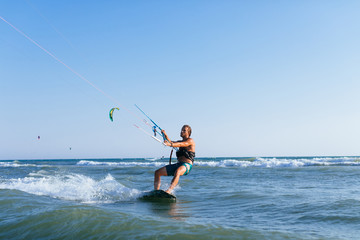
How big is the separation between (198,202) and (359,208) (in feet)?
10.8

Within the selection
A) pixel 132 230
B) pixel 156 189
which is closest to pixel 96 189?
pixel 156 189

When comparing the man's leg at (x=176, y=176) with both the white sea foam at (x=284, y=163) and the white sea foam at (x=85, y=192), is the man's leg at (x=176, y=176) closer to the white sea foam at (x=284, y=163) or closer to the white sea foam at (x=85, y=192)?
the white sea foam at (x=85, y=192)

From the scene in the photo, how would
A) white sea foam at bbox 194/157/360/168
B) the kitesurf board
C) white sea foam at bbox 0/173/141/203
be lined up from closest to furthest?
the kitesurf board
white sea foam at bbox 0/173/141/203
white sea foam at bbox 194/157/360/168

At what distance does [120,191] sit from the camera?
903 centimetres

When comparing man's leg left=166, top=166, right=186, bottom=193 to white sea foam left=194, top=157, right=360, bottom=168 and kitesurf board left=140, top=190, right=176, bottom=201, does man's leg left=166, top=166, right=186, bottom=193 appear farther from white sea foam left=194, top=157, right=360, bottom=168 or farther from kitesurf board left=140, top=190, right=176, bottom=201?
white sea foam left=194, top=157, right=360, bottom=168

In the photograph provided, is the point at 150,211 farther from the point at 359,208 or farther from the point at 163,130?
the point at 359,208

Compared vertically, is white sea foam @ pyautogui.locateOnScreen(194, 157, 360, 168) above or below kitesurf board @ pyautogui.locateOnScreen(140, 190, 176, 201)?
above

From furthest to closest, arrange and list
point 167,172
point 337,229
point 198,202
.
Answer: point 167,172 < point 198,202 < point 337,229

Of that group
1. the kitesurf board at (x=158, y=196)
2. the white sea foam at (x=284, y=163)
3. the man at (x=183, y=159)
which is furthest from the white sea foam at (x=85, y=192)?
the white sea foam at (x=284, y=163)

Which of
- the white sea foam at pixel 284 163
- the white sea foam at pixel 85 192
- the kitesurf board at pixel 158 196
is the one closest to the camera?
the kitesurf board at pixel 158 196

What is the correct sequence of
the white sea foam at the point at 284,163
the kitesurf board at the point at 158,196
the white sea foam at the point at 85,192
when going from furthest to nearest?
the white sea foam at the point at 284,163
the white sea foam at the point at 85,192
the kitesurf board at the point at 158,196

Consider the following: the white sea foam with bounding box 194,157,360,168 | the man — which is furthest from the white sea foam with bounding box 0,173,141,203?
the white sea foam with bounding box 194,157,360,168

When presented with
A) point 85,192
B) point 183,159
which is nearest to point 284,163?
point 183,159

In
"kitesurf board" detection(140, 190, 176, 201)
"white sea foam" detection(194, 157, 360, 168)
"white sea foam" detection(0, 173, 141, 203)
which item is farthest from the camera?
"white sea foam" detection(194, 157, 360, 168)
